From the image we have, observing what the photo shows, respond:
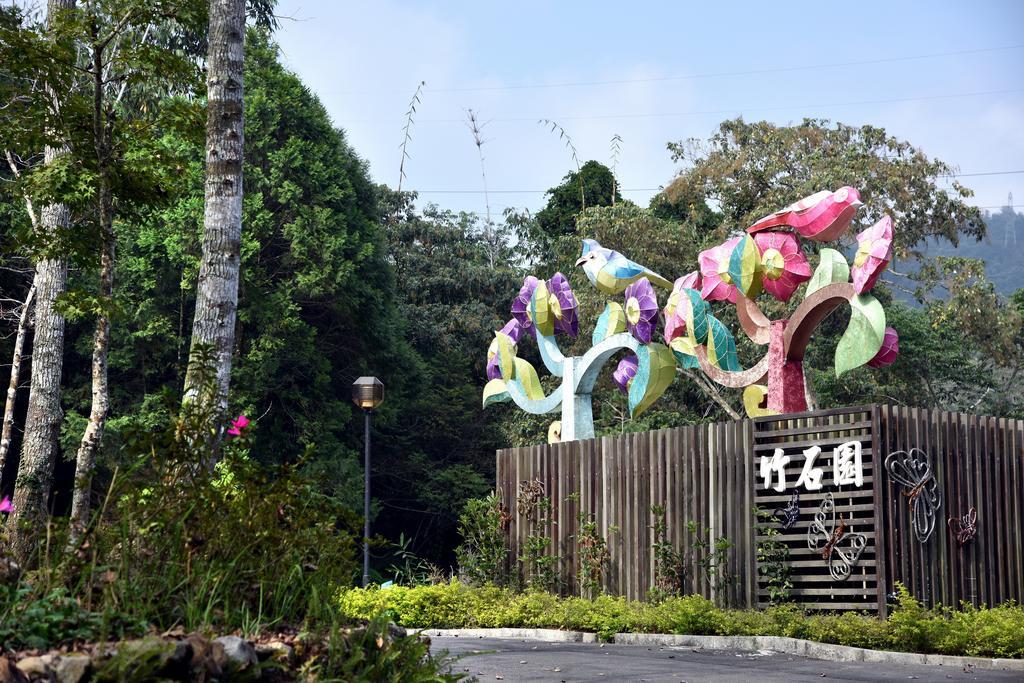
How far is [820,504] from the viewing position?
11.9 meters

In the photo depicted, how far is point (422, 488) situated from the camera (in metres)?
29.9

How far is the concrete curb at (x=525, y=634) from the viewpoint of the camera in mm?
12633

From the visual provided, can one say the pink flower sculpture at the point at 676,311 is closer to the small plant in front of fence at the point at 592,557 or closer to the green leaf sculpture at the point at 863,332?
the green leaf sculpture at the point at 863,332

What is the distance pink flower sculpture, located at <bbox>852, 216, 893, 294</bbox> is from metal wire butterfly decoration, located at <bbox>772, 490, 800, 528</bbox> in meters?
2.35

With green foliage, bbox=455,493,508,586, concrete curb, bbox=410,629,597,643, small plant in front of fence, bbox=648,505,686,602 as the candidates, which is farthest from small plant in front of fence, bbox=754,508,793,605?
green foliage, bbox=455,493,508,586

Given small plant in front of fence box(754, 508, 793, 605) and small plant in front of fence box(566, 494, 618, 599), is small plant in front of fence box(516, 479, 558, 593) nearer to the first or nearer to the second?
small plant in front of fence box(566, 494, 618, 599)

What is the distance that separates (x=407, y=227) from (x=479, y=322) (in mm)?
4186

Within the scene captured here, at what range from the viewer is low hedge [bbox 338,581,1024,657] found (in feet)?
32.3

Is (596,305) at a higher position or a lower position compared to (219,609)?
higher

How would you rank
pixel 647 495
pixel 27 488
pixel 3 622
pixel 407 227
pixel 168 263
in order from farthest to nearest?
pixel 407 227 < pixel 168 263 < pixel 647 495 < pixel 27 488 < pixel 3 622

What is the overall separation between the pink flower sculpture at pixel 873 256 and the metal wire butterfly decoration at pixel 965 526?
253cm

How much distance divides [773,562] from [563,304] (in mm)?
5841

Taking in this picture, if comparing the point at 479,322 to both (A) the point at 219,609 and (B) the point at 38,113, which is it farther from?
(A) the point at 219,609

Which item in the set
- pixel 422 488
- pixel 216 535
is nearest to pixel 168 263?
pixel 422 488
